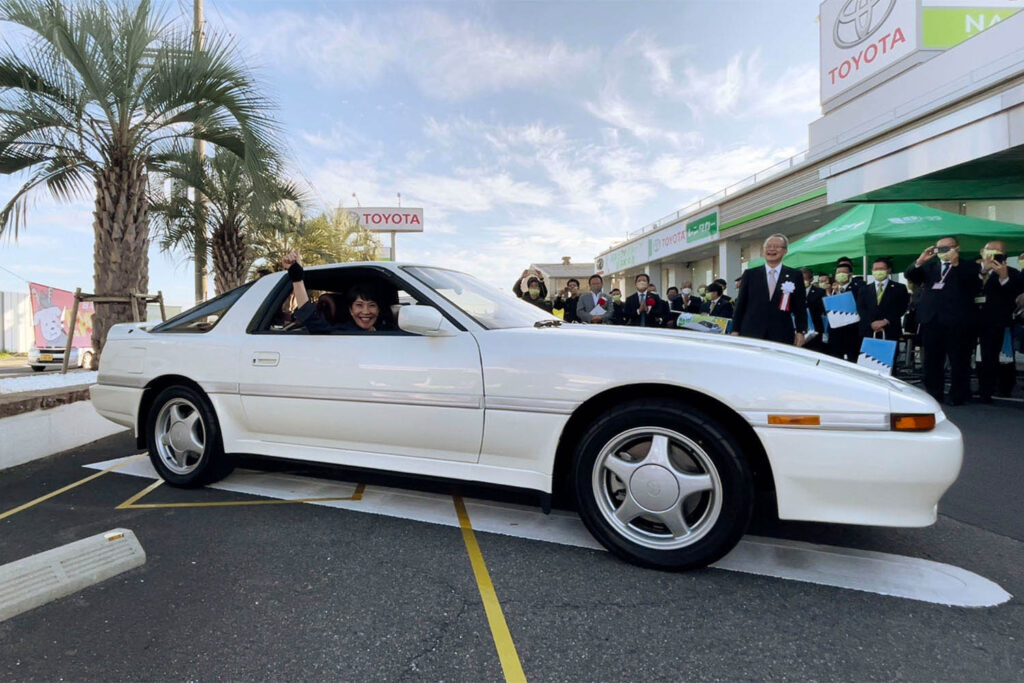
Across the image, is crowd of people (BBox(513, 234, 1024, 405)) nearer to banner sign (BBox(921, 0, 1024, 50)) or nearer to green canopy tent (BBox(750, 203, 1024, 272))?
green canopy tent (BBox(750, 203, 1024, 272))

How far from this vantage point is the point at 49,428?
471 cm

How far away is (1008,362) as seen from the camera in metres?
7.39

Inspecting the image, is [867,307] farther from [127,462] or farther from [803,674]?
[127,462]

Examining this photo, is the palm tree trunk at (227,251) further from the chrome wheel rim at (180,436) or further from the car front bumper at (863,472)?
the car front bumper at (863,472)

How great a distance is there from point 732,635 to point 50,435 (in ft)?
18.1

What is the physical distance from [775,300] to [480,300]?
290cm

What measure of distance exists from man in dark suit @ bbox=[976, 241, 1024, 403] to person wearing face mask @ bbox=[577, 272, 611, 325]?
5006mm

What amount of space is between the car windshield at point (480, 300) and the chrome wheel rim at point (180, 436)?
1.76 metres

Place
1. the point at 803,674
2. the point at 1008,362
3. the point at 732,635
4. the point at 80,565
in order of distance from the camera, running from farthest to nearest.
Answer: the point at 1008,362
the point at 80,565
the point at 732,635
the point at 803,674

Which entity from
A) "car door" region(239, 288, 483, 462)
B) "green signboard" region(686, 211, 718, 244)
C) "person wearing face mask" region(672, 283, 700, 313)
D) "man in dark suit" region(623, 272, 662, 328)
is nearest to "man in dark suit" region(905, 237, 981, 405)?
"man in dark suit" region(623, 272, 662, 328)

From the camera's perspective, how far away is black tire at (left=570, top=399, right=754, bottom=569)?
7.48 ft

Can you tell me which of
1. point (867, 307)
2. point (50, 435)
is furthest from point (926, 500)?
point (867, 307)

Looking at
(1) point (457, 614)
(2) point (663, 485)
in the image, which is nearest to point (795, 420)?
(2) point (663, 485)

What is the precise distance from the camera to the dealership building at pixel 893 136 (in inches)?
345
